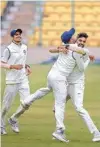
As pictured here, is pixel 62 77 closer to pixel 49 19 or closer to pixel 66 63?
pixel 66 63

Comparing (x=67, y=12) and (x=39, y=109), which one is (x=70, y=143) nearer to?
(x=39, y=109)

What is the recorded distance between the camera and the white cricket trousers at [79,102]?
8836mm

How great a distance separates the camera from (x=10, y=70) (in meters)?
9.68

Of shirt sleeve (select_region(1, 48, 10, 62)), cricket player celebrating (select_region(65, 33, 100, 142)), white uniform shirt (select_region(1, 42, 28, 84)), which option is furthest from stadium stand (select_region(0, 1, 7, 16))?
cricket player celebrating (select_region(65, 33, 100, 142))

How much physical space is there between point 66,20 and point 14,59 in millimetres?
22675

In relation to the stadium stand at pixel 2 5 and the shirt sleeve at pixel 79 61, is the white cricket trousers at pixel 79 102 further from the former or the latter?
the stadium stand at pixel 2 5

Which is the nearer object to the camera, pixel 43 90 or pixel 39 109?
pixel 43 90

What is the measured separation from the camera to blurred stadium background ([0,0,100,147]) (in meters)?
10.3

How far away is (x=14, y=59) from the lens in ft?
31.4

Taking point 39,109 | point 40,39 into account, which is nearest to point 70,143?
point 39,109

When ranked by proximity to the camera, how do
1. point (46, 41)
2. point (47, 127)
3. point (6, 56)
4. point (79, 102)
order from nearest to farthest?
point (79, 102)
point (6, 56)
point (47, 127)
point (46, 41)

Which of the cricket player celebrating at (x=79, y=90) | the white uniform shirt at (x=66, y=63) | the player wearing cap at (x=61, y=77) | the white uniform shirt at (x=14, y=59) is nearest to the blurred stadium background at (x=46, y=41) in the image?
the cricket player celebrating at (x=79, y=90)

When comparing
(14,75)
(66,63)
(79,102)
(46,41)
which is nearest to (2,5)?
(46,41)

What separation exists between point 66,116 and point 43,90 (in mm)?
2474
